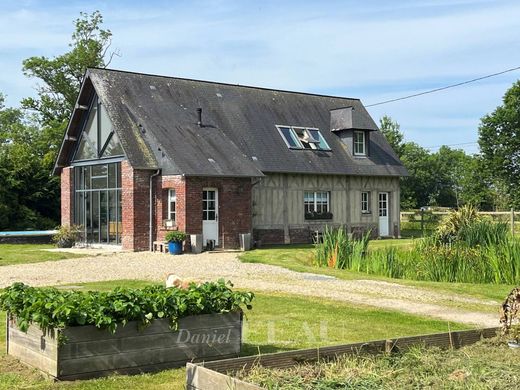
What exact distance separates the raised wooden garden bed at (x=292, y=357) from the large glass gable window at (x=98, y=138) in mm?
18590

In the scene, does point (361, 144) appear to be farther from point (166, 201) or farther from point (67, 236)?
point (67, 236)

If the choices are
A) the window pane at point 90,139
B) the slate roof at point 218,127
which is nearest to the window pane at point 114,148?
the slate roof at point 218,127

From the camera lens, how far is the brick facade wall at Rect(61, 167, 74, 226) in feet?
88.8

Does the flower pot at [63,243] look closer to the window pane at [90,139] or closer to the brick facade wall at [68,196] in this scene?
the brick facade wall at [68,196]

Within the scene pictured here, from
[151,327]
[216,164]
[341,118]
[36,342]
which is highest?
[341,118]

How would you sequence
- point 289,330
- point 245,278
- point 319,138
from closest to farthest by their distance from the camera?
point 289,330
point 245,278
point 319,138

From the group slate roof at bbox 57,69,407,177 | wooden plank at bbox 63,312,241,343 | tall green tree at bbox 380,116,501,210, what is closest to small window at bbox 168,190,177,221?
slate roof at bbox 57,69,407,177

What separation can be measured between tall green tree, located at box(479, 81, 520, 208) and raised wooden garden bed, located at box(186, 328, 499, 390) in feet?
164

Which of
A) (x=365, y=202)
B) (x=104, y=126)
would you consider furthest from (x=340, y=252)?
(x=365, y=202)

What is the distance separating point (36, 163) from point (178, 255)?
1372cm

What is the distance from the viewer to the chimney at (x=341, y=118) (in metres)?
29.2

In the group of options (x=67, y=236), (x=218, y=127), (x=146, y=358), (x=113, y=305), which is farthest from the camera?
(x=67, y=236)

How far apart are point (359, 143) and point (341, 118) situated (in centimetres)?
132

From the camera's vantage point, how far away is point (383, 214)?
3017 centimetres
